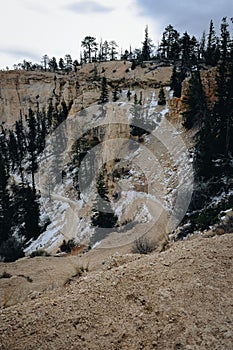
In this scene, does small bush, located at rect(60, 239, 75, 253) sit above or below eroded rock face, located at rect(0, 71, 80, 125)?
below

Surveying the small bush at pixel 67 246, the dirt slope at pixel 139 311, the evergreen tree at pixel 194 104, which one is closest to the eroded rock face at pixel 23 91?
the evergreen tree at pixel 194 104

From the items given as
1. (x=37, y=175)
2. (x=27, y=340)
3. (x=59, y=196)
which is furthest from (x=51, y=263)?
(x=37, y=175)

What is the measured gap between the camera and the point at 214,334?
4.98 m

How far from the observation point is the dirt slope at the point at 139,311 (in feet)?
16.9

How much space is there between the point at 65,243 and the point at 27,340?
19.9m

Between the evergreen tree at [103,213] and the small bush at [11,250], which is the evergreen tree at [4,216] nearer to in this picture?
the small bush at [11,250]

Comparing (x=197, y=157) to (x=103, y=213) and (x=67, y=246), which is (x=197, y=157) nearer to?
(x=103, y=213)

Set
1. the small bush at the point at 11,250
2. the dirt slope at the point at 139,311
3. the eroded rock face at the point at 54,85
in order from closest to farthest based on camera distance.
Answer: the dirt slope at the point at 139,311
the small bush at the point at 11,250
the eroded rock face at the point at 54,85

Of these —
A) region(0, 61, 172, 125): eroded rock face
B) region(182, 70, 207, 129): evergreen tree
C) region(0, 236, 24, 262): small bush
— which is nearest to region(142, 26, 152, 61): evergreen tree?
region(0, 61, 172, 125): eroded rock face

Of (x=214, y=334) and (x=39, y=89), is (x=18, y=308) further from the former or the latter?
(x=39, y=89)

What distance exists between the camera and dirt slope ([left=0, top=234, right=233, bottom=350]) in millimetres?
5137

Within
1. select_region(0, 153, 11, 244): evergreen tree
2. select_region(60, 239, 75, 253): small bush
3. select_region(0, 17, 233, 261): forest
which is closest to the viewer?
select_region(0, 17, 233, 261): forest

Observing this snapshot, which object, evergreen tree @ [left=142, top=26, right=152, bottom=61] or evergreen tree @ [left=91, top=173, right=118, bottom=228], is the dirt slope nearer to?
evergreen tree @ [left=91, top=173, right=118, bottom=228]

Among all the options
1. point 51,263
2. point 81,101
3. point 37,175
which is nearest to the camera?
point 51,263
